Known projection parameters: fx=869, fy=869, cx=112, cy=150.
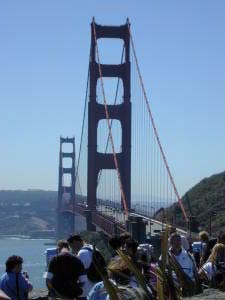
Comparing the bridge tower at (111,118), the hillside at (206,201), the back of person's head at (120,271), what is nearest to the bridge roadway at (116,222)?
the bridge tower at (111,118)

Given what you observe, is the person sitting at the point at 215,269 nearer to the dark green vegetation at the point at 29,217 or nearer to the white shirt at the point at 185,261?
the white shirt at the point at 185,261

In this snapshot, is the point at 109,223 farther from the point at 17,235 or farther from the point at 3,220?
the point at 3,220

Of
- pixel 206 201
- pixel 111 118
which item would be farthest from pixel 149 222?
pixel 206 201

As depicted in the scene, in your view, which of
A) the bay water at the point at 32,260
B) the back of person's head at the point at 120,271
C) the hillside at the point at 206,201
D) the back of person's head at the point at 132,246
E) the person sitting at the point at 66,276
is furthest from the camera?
the bay water at the point at 32,260

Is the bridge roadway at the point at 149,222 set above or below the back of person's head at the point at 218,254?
below

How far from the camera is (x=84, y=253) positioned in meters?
6.11

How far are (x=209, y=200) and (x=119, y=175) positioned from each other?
546 centimetres

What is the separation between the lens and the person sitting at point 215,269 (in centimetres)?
579

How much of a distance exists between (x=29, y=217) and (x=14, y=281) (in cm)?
10829

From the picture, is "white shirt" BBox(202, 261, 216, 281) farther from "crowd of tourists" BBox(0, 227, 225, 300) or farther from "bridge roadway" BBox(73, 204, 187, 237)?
"bridge roadway" BBox(73, 204, 187, 237)

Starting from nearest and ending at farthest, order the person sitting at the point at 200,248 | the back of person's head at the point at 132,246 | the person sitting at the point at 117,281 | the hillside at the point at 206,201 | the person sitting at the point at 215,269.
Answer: the person sitting at the point at 117,281 < the back of person's head at the point at 132,246 < the person sitting at the point at 215,269 < the person sitting at the point at 200,248 < the hillside at the point at 206,201

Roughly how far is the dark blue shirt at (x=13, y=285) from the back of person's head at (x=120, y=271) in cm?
215

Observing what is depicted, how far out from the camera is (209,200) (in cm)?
3988

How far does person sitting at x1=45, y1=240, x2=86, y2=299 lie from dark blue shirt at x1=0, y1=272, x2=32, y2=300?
3.14 feet
